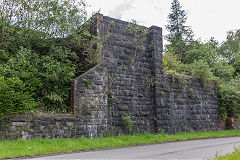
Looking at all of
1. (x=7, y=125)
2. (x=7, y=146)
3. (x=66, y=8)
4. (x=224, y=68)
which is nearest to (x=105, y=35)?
(x=66, y=8)

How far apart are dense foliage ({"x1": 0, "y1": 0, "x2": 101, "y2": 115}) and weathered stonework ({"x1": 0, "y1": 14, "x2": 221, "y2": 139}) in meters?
0.84

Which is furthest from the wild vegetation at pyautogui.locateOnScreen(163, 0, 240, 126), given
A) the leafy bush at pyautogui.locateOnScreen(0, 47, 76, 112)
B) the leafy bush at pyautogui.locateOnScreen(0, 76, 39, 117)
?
the leafy bush at pyautogui.locateOnScreen(0, 76, 39, 117)

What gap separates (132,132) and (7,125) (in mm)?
6182

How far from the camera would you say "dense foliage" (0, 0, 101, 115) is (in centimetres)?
1058

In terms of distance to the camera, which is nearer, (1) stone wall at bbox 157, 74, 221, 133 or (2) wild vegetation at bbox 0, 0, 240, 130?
(2) wild vegetation at bbox 0, 0, 240, 130

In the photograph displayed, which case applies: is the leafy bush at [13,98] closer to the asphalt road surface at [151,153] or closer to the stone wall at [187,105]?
the asphalt road surface at [151,153]

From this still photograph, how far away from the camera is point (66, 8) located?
493 inches

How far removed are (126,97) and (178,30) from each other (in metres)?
27.6

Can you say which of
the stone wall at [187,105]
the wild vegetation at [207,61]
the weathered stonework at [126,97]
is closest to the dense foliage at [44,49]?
the weathered stonework at [126,97]

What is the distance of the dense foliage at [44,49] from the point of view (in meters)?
10.6

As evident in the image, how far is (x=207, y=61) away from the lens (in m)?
24.7

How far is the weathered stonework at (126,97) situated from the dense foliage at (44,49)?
84 cm

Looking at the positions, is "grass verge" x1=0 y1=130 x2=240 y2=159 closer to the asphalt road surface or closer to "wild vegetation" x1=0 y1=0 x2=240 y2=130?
the asphalt road surface

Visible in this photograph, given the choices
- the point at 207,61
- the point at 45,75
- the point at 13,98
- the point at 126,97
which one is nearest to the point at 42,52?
the point at 45,75
